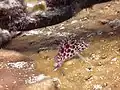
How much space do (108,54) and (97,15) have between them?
237 centimetres

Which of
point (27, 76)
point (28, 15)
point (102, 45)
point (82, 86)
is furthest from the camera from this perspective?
point (28, 15)

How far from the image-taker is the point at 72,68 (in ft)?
15.2

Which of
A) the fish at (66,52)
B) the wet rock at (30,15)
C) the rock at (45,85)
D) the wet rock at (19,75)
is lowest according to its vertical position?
the wet rock at (19,75)

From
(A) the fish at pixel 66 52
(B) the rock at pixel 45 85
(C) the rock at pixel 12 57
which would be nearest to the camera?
(B) the rock at pixel 45 85

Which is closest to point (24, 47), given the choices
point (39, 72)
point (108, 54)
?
point (39, 72)

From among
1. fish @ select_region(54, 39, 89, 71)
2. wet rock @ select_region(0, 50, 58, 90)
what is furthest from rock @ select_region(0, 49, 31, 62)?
fish @ select_region(54, 39, 89, 71)

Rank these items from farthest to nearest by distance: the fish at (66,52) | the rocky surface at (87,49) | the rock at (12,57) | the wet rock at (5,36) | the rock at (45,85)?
the wet rock at (5,36)
the rock at (12,57)
the fish at (66,52)
the rocky surface at (87,49)
the rock at (45,85)

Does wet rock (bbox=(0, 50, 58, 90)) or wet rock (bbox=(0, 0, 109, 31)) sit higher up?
wet rock (bbox=(0, 0, 109, 31))

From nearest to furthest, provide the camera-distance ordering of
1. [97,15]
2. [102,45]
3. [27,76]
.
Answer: [27,76] → [102,45] → [97,15]

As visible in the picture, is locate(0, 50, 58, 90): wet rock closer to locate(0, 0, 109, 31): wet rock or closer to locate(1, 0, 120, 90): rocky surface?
locate(1, 0, 120, 90): rocky surface

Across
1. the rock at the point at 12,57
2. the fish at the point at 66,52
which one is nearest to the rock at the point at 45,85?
the fish at the point at 66,52

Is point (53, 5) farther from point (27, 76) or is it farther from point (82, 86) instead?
point (82, 86)

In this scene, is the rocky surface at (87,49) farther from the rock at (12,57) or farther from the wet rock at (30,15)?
the wet rock at (30,15)

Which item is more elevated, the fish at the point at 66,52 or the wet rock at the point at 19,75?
the fish at the point at 66,52
